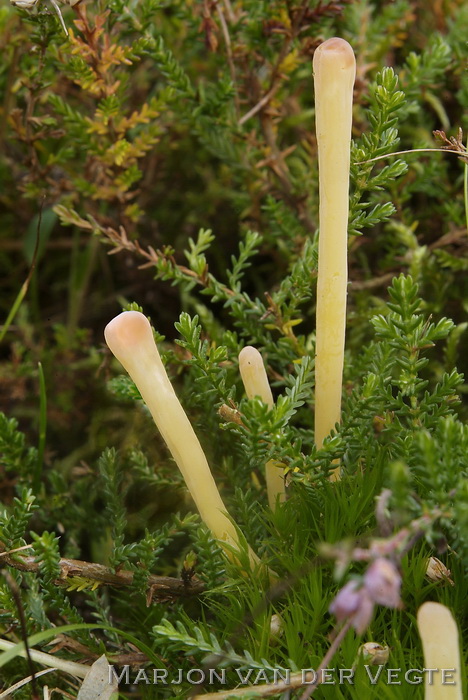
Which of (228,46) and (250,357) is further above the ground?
(228,46)

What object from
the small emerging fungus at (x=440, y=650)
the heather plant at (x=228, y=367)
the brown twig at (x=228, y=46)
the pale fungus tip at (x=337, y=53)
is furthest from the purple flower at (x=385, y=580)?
the brown twig at (x=228, y=46)

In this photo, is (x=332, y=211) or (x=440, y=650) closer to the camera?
(x=440, y=650)

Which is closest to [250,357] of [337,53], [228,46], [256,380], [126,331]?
[256,380]

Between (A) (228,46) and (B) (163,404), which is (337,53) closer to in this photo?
(B) (163,404)

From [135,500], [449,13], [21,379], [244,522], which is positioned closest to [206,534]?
[244,522]

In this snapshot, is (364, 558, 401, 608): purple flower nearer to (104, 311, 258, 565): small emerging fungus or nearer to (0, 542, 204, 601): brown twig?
(104, 311, 258, 565): small emerging fungus

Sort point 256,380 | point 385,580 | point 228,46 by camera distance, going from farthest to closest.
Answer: point 228,46 → point 256,380 → point 385,580

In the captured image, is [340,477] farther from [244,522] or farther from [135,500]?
[135,500]
